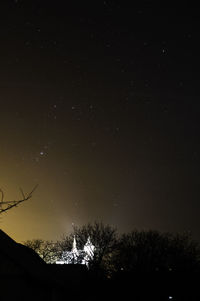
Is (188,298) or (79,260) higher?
(79,260)

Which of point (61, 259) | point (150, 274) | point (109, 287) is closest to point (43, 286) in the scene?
point (109, 287)

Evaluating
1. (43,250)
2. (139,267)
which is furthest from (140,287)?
(43,250)

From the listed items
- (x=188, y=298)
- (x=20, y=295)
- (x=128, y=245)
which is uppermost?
(x=128, y=245)

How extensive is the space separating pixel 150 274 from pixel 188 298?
3.86 m

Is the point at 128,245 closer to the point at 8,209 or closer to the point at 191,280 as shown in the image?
the point at 191,280

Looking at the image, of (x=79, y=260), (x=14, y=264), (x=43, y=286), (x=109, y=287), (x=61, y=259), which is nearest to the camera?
(x=14, y=264)

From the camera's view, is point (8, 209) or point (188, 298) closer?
point (8, 209)

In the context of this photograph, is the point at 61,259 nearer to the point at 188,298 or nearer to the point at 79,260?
the point at 79,260

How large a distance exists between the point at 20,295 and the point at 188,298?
22862 millimetres

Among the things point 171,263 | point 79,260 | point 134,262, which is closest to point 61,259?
point 79,260

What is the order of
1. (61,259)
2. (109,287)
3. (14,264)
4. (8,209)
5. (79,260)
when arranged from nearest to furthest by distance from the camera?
(8,209) → (14,264) → (109,287) → (79,260) → (61,259)

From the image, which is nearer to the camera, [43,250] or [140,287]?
[140,287]

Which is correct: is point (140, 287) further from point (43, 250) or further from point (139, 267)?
point (43, 250)

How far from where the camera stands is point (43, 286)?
18250 mm
